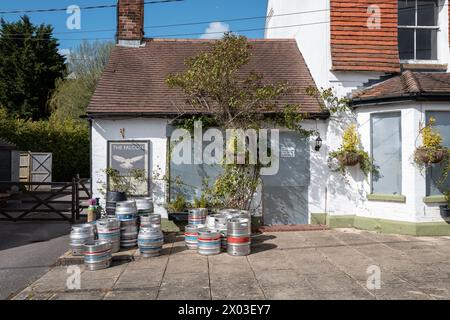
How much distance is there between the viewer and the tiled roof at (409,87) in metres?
9.33

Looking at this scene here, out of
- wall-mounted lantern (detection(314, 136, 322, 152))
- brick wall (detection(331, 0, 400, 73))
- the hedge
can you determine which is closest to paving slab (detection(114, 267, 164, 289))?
wall-mounted lantern (detection(314, 136, 322, 152))

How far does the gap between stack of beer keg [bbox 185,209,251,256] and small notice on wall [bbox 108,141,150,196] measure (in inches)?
102

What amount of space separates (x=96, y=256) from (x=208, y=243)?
7.05 ft

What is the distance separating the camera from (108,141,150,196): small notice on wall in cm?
1058

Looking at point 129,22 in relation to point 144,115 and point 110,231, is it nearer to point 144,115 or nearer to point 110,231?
point 144,115

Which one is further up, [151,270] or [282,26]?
[282,26]

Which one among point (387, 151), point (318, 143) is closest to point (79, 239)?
point (318, 143)

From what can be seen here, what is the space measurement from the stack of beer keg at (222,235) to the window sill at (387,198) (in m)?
3.51

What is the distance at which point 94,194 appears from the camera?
1058cm

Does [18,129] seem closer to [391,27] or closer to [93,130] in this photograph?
[93,130]

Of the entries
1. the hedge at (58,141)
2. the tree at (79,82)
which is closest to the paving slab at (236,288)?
the hedge at (58,141)

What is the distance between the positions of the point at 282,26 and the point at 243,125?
689 cm
